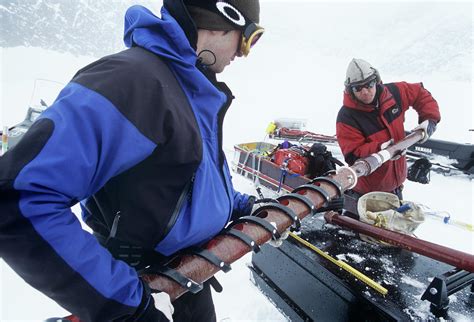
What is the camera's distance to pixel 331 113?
13734 mm

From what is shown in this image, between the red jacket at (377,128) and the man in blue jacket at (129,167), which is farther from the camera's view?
the red jacket at (377,128)

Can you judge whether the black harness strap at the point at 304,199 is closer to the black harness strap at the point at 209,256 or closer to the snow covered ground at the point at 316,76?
the black harness strap at the point at 209,256

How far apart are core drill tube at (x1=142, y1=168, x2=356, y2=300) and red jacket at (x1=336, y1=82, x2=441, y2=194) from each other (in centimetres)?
178

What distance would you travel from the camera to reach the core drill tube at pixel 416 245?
1.57 metres

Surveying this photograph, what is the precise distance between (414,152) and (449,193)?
3.72 feet

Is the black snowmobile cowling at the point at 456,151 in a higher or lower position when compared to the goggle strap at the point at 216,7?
lower

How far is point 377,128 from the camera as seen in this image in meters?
3.17

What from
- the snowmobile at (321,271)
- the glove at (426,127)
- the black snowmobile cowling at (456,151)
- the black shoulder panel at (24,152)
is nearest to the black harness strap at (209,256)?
the snowmobile at (321,271)

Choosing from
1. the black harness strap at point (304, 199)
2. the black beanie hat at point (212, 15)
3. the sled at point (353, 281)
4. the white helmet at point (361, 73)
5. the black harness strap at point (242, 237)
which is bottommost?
the sled at point (353, 281)

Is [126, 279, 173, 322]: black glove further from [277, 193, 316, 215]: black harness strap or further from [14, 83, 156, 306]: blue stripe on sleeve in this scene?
[277, 193, 316, 215]: black harness strap

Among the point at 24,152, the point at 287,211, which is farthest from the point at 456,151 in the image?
the point at 24,152

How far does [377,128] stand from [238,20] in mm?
2442

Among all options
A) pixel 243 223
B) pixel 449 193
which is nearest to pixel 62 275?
pixel 243 223

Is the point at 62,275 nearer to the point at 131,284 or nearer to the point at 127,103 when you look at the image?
the point at 131,284
